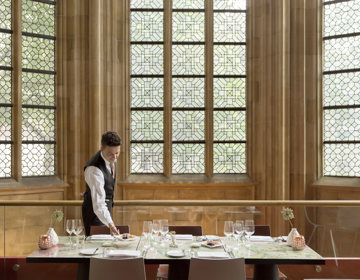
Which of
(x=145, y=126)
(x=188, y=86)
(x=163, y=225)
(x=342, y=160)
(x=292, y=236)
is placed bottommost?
(x=292, y=236)

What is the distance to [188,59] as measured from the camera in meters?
8.01

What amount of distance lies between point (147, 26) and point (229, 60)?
1.53m

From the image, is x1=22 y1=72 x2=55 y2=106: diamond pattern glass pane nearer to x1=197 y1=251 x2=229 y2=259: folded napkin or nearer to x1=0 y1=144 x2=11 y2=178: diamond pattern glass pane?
x1=0 y1=144 x2=11 y2=178: diamond pattern glass pane

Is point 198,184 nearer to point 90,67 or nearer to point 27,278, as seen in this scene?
point 90,67

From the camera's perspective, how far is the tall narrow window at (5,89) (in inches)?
279

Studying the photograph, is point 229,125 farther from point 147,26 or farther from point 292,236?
point 292,236

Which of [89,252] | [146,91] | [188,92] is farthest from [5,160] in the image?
[89,252]

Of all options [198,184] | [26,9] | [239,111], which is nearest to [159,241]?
[198,184]

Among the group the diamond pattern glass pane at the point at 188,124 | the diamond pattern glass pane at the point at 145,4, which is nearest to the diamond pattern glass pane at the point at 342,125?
the diamond pattern glass pane at the point at 188,124

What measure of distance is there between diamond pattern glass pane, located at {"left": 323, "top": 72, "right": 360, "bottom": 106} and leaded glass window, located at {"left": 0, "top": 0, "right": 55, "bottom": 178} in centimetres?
454

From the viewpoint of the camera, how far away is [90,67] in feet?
24.5

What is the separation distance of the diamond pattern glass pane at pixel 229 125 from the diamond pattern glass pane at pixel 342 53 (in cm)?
166

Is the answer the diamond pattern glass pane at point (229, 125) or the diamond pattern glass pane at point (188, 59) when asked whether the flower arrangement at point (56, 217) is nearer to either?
the diamond pattern glass pane at point (229, 125)

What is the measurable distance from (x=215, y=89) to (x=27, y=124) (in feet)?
10.4
